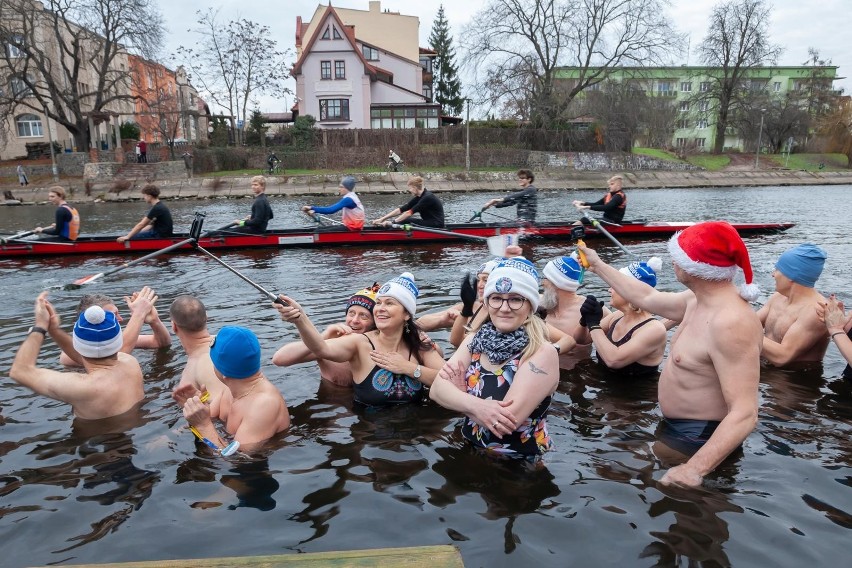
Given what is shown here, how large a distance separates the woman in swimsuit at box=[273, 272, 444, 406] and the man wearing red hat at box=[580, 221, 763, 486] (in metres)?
2.01

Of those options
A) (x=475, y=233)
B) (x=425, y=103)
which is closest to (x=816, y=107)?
(x=425, y=103)

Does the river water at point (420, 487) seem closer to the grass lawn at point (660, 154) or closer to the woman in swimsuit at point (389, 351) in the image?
the woman in swimsuit at point (389, 351)

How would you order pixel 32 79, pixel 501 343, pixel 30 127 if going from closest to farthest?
pixel 501 343 → pixel 32 79 → pixel 30 127

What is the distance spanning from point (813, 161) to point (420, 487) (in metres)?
63.8

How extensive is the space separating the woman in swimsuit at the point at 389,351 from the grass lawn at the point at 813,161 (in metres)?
57.6

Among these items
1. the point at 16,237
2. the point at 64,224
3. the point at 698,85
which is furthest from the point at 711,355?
the point at 698,85

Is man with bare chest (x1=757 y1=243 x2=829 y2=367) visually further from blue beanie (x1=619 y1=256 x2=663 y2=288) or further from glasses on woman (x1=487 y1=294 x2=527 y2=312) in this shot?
glasses on woman (x1=487 y1=294 x2=527 y2=312)

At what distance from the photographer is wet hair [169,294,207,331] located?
521 cm

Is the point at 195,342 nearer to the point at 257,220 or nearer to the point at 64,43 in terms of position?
the point at 257,220

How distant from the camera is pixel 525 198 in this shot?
578 inches

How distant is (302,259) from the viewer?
1427 cm

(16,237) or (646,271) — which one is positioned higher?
(646,271)

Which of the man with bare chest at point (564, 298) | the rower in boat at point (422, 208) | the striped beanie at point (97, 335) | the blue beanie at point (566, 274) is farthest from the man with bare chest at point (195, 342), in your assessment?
the rower in boat at point (422, 208)

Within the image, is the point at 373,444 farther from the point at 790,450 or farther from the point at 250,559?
the point at 790,450
